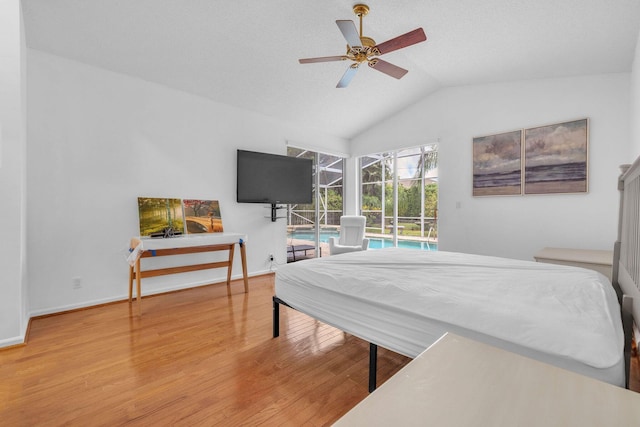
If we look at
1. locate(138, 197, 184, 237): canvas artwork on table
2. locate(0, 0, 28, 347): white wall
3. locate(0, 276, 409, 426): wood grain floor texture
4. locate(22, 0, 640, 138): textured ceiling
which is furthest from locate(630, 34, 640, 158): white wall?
locate(0, 0, 28, 347): white wall

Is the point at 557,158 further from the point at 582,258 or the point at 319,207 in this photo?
the point at 319,207

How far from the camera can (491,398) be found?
68 cm

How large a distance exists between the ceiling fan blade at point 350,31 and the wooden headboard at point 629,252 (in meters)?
1.97

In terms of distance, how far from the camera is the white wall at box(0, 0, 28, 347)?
2240 millimetres

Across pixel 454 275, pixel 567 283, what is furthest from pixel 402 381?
pixel 567 283

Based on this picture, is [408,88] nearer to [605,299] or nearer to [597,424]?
[605,299]

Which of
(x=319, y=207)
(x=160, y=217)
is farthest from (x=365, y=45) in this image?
(x=319, y=207)

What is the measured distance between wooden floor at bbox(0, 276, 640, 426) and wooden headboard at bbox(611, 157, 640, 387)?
0.64 m

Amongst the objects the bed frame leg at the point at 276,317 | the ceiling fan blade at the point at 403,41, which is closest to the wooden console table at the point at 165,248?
the bed frame leg at the point at 276,317

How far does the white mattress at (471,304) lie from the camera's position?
3.76ft

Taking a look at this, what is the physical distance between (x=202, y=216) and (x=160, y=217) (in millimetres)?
525

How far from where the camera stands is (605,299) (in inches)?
56.9

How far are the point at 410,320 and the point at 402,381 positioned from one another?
0.90 meters

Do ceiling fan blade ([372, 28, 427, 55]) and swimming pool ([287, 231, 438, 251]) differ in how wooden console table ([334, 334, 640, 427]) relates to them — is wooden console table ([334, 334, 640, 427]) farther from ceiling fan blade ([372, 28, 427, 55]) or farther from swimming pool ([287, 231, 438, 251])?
swimming pool ([287, 231, 438, 251])
